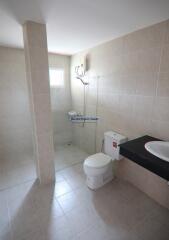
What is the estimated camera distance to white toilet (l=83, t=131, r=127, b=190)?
6.43 ft

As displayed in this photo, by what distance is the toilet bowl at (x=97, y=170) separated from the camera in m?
1.95

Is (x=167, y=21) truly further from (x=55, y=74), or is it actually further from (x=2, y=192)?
(x=2, y=192)

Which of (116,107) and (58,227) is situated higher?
(116,107)

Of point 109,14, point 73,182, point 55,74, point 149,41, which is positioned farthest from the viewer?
point 55,74

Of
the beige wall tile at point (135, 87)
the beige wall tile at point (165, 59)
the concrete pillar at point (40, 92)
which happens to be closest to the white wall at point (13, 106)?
the concrete pillar at point (40, 92)

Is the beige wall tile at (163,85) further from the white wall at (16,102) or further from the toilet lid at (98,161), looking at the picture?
the white wall at (16,102)

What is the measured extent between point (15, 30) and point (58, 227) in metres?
2.43

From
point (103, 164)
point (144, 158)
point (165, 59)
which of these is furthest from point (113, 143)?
point (165, 59)

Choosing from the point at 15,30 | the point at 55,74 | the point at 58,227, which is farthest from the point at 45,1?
the point at 58,227

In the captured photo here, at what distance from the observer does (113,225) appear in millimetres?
1536

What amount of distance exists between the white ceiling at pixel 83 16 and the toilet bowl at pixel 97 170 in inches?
69.6

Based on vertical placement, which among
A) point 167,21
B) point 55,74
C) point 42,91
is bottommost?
point 42,91

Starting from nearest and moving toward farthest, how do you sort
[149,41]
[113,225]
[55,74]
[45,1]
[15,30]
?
[45,1]
[113,225]
[149,41]
[15,30]
[55,74]

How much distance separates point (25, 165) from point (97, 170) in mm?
1471
